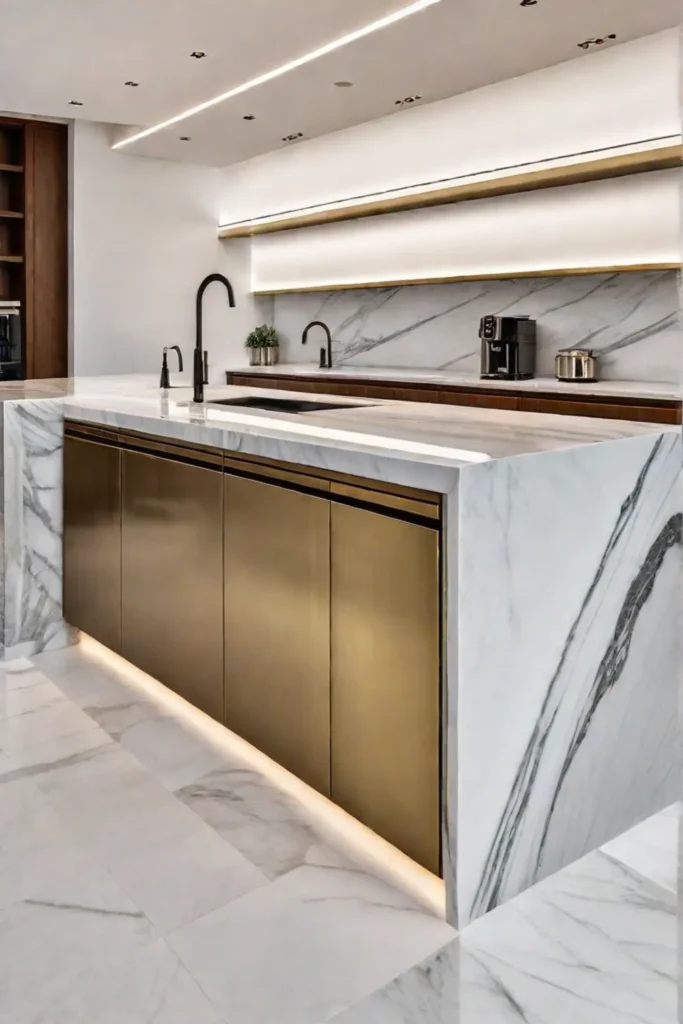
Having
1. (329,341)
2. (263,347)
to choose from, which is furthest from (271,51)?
(263,347)

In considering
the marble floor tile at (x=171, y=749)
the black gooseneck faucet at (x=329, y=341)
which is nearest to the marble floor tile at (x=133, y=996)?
the marble floor tile at (x=171, y=749)

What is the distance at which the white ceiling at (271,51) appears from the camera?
3.43 metres

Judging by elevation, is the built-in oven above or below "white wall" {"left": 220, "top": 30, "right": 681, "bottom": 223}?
below

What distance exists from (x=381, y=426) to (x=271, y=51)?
2562 millimetres

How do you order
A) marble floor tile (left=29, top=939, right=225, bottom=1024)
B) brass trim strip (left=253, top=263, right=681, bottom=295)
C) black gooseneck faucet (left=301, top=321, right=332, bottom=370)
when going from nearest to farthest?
marble floor tile (left=29, top=939, right=225, bottom=1024) → brass trim strip (left=253, top=263, right=681, bottom=295) → black gooseneck faucet (left=301, top=321, right=332, bottom=370)

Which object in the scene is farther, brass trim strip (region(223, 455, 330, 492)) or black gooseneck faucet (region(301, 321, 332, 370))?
black gooseneck faucet (region(301, 321, 332, 370))

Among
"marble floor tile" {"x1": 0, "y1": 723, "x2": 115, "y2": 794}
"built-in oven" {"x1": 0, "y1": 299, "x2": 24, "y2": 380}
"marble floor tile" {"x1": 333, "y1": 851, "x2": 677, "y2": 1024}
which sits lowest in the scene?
"marble floor tile" {"x1": 333, "y1": 851, "x2": 677, "y2": 1024}

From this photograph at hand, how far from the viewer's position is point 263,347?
647 cm

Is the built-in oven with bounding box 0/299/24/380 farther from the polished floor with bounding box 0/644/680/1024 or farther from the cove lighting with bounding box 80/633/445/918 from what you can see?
the polished floor with bounding box 0/644/680/1024

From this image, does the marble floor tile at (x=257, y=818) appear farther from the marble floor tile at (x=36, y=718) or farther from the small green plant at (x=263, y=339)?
the small green plant at (x=263, y=339)

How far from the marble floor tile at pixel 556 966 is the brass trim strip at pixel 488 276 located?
2.88 meters

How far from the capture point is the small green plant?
21.3 feet

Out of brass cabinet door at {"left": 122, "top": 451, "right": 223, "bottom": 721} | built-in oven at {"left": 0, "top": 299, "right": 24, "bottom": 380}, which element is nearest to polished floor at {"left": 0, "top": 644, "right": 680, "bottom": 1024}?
brass cabinet door at {"left": 122, "top": 451, "right": 223, "bottom": 721}

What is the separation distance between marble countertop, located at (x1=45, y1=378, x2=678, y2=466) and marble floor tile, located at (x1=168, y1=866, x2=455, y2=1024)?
0.86 metres
